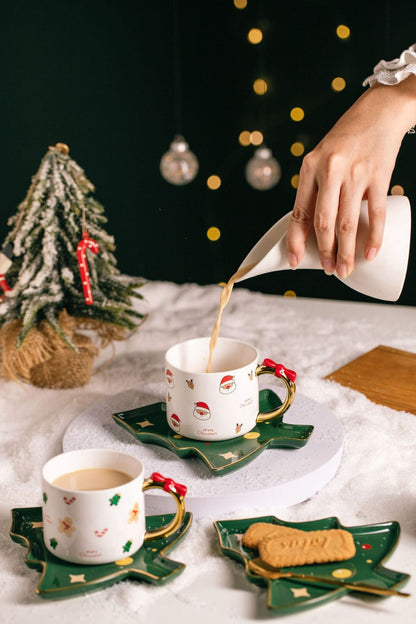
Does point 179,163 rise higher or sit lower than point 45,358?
higher

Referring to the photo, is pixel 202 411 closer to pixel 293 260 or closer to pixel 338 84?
pixel 293 260

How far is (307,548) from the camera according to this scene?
707 mm

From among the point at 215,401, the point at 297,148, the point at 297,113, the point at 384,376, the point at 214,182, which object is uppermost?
the point at 297,113

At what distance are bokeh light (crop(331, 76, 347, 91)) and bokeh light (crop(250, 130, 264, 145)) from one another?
0.29 metres

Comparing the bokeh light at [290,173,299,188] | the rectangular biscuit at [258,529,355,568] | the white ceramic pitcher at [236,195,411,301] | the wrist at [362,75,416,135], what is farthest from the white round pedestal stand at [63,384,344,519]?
the bokeh light at [290,173,299,188]

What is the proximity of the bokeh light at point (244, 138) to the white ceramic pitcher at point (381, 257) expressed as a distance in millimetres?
1406

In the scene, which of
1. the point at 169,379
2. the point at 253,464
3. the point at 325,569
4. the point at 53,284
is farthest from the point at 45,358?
the point at 325,569

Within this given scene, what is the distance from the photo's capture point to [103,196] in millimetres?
2363

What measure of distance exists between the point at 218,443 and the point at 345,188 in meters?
0.37

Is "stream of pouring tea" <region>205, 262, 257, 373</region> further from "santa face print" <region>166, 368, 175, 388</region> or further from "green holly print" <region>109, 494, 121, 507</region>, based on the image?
"green holly print" <region>109, 494, 121, 507</region>

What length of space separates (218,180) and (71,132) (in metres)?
0.50

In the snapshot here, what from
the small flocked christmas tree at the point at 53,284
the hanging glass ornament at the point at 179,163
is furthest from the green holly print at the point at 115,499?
the hanging glass ornament at the point at 179,163

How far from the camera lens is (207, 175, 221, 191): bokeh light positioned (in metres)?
2.34

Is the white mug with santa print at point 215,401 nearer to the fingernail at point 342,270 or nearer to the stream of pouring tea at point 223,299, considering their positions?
the stream of pouring tea at point 223,299
